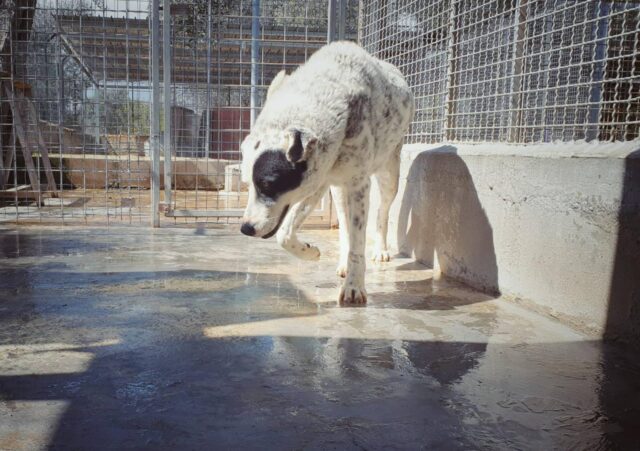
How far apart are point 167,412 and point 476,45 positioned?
4.19m

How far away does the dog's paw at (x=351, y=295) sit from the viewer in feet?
12.6

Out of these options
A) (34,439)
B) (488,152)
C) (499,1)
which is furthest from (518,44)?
(34,439)

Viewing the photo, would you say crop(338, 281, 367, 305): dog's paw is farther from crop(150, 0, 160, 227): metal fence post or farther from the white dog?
crop(150, 0, 160, 227): metal fence post

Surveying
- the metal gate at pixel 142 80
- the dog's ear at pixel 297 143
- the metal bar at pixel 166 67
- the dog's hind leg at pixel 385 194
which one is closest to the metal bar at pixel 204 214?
the metal gate at pixel 142 80

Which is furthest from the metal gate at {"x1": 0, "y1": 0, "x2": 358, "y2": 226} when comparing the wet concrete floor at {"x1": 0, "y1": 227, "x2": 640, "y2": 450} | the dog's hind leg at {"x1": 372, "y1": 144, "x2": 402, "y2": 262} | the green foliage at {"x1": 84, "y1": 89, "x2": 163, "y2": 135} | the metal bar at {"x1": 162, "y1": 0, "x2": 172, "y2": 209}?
the wet concrete floor at {"x1": 0, "y1": 227, "x2": 640, "y2": 450}

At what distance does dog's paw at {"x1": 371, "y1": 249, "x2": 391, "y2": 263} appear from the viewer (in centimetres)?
541

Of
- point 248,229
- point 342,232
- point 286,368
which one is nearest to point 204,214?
point 342,232

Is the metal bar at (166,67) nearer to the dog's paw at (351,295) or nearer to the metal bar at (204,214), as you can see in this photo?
the metal bar at (204,214)

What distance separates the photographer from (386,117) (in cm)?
423

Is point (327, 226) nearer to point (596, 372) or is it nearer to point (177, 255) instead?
point (177, 255)

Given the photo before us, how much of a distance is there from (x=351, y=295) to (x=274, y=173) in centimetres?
108

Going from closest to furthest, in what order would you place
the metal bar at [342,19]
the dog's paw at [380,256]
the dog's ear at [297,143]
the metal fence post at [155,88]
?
1. the dog's ear at [297,143]
2. the dog's paw at [380,256]
3. the metal fence post at [155,88]
4. the metal bar at [342,19]

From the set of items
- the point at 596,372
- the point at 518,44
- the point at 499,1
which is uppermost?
the point at 499,1

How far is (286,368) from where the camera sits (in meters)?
2.62
